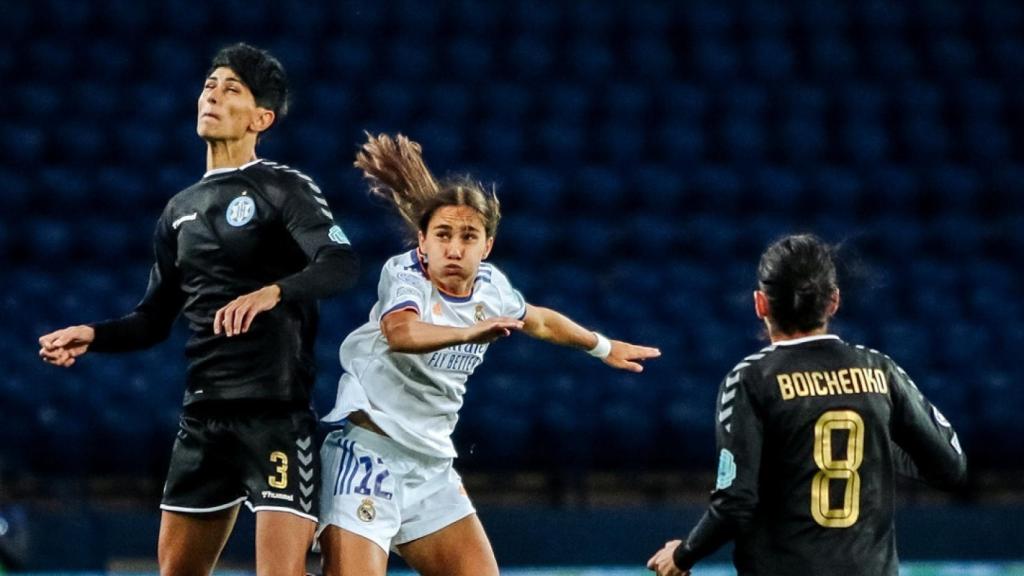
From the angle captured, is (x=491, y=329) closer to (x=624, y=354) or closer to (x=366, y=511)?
(x=366, y=511)

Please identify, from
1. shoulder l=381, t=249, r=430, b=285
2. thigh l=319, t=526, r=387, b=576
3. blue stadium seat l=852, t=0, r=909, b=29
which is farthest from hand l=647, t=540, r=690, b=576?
blue stadium seat l=852, t=0, r=909, b=29

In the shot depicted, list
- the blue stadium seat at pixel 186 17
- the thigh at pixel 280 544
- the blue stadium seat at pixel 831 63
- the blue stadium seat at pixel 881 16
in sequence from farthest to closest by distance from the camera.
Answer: the blue stadium seat at pixel 881 16, the blue stadium seat at pixel 831 63, the blue stadium seat at pixel 186 17, the thigh at pixel 280 544

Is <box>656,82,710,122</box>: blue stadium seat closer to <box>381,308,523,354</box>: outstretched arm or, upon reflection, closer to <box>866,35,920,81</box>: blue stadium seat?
<box>866,35,920,81</box>: blue stadium seat

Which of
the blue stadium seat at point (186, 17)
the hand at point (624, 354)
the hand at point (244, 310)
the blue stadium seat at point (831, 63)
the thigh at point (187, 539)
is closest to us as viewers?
the hand at point (244, 310)

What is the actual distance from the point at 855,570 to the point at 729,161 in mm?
6871

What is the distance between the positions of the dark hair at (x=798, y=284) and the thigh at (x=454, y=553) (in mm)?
1170

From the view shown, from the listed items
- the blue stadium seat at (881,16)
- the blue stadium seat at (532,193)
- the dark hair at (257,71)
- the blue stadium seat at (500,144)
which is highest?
the blue stadium seat at (881,16)

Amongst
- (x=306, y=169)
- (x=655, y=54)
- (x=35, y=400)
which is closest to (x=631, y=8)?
(x=655, y=54)

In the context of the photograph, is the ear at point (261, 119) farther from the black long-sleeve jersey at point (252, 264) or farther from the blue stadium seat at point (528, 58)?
the blue stadium seat at point (528, 58)

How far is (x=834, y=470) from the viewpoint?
367cm

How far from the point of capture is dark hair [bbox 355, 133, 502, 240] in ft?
14.3

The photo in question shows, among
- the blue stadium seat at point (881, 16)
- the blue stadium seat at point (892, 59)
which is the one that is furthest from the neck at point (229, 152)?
the blue stadium seat at point (881, 16)

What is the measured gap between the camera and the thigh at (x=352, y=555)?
4188 millimetres

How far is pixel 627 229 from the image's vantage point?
980cm
